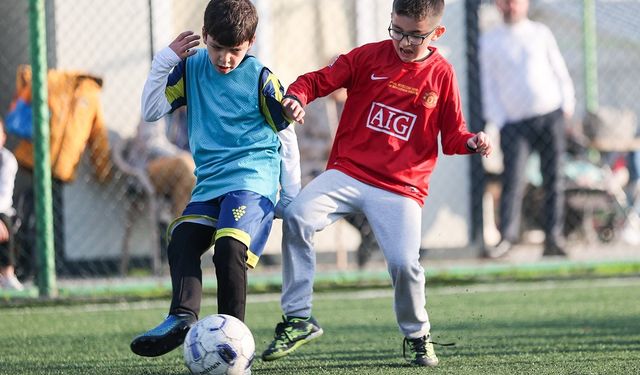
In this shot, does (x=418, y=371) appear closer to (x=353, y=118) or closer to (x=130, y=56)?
(x=353, y=118)

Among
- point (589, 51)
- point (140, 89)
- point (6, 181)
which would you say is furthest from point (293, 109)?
point (589, 51)

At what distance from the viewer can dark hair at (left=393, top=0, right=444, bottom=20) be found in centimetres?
455

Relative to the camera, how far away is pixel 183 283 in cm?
430

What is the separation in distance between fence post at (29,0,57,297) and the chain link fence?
22.6 inches

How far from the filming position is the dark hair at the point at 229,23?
4281 millimetres

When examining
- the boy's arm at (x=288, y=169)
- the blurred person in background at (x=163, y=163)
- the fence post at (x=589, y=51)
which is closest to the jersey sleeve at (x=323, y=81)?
the boy's arm at (x=288, y=169)

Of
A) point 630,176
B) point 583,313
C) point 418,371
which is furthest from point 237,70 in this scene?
point 630,176

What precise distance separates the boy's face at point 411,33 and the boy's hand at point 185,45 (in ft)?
2.59

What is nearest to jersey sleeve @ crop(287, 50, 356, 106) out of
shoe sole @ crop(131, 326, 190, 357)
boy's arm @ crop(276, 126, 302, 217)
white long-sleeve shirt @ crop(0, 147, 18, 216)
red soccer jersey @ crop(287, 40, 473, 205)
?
red soccer jersey @ crop(287, 40, 473, 205)

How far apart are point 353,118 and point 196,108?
2.22ft

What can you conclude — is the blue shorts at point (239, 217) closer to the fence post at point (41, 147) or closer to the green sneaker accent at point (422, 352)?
the green sneaker accent at point (422, 352)

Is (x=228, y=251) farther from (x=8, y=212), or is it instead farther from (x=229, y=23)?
(x=8, y=212)

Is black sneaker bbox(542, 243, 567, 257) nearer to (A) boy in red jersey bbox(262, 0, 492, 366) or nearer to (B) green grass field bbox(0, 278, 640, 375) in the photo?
(B) green grass field bbox(0, 278, 640, 375)

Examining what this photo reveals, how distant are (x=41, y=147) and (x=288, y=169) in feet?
10.7
